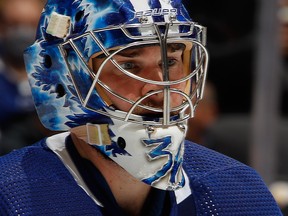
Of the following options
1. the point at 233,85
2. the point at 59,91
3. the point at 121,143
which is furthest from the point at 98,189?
the point at 233,85

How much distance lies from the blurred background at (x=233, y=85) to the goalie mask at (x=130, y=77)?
1592 millimetres

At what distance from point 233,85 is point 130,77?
338cm

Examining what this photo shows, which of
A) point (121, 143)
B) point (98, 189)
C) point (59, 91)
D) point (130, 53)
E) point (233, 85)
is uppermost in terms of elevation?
point (130, 53)

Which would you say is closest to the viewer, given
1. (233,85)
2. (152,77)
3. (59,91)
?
(152,77)

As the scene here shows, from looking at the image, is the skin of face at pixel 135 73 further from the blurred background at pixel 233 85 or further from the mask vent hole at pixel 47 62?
the blurred background at pixel 233 85

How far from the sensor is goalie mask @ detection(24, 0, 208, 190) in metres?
2.60

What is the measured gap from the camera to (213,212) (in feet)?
9.14

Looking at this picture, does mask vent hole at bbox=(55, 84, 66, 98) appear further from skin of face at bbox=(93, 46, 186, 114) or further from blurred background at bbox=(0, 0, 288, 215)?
blurred background at bbox=(0, 0, 288, 215)

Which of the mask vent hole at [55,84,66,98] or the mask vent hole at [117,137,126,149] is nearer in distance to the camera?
the mask vent hole at [117,137,126,149]

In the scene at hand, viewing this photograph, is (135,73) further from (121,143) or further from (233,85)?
(233,85)

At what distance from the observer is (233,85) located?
5949 millimetres

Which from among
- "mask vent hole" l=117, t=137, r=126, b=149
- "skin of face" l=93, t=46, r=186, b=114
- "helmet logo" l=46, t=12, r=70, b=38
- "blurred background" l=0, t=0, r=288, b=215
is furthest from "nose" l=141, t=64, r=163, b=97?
"blurred background" l=0, t=0, r=288, b=215

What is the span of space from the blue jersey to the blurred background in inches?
49.9

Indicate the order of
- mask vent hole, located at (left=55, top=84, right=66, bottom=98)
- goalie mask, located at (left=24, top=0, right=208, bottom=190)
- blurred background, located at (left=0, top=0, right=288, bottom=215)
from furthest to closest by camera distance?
blurred background, located at (left=0, top=0, right=288, bottom=215) < mask vent hole, located at (left=55, top=84, right=66, bottom=98) < goalie mask, located at (left=24, top=0, right=208, bottom=190)
